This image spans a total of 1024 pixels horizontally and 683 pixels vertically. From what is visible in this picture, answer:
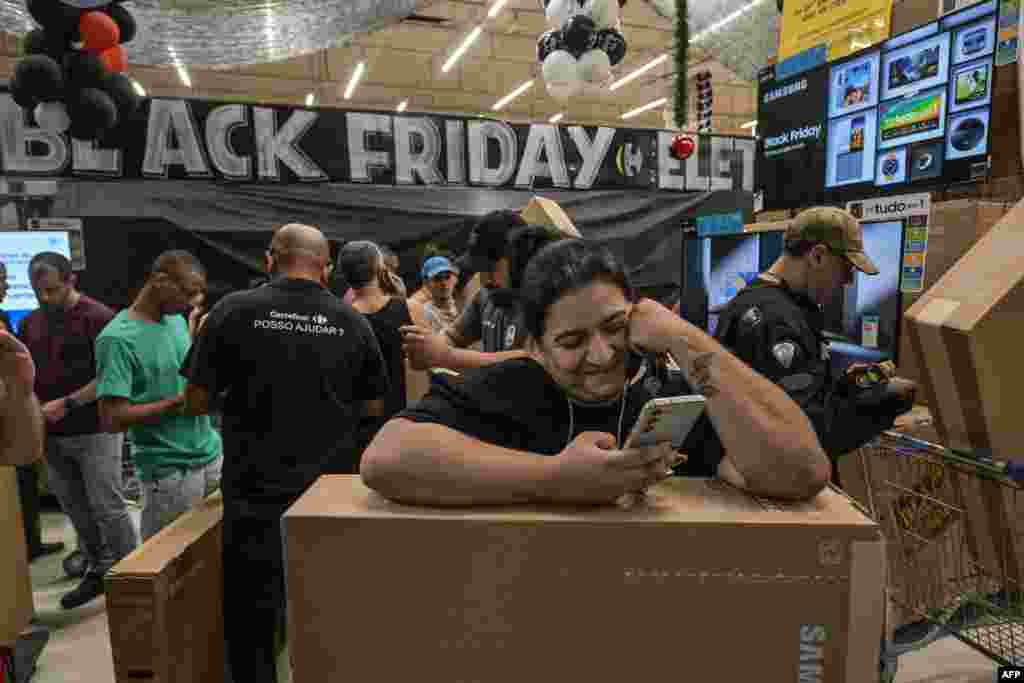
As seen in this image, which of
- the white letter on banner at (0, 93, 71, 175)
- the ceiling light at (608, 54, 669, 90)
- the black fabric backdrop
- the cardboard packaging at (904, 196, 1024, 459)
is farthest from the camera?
Result: the ceiling light at (608, 54, 669, 90)

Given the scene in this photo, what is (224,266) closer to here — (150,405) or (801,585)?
(150,405)

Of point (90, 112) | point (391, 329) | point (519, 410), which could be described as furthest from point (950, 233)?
point (90, 112)

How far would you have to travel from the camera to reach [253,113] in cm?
468

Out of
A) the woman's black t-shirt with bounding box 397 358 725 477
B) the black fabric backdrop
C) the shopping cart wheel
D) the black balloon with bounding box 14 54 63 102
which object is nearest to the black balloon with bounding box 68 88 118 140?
the black balloon with bounding box 14 54 63 102

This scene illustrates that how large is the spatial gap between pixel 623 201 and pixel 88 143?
416 cm

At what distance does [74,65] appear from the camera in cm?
356

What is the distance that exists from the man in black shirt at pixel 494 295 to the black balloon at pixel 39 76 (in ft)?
9.10

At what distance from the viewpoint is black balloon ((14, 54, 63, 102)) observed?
338 cm

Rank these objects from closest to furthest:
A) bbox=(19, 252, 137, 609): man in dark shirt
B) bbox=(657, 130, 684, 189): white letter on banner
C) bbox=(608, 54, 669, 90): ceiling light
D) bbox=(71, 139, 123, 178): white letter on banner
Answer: bbox=(19, 252, 137, 609): man in dark shirt < bbox=(71, 139, 123, 178): white letter on banner < bbox=(657, 130, 684, 189): white letter on banner < bbox=(608, 54, 669, 90): ceiling light

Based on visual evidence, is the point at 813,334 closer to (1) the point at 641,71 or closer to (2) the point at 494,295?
(2) the point at 494,295

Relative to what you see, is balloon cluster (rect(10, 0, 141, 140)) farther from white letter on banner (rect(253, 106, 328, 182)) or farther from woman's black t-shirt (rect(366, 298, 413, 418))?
woman's black t-shirt (rect(366, 298, 413, 418))

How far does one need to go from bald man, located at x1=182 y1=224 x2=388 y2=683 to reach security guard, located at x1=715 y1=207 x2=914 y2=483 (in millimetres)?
1284

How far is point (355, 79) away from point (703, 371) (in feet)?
38.7

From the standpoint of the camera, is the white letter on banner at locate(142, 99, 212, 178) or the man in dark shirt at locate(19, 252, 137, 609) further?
the white letter on banner at locate(142, 99, 212, 178)
